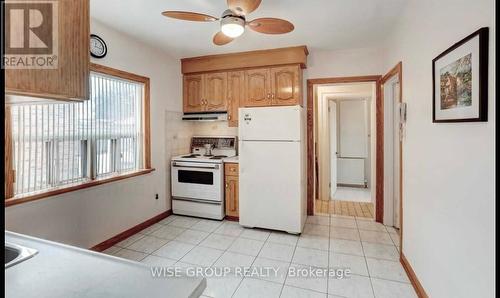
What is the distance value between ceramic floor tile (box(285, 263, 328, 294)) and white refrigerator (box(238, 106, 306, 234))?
31.2 inches

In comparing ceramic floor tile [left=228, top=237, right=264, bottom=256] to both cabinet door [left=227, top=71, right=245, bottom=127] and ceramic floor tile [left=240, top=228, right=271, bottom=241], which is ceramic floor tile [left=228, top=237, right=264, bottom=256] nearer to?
ceramic floor tile [left=240, top=228, right=271, bottom=241]

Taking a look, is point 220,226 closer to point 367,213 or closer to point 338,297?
point 338,297

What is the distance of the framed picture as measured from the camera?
3.91ft

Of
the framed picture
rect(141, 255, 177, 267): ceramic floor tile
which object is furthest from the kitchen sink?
the framed picture

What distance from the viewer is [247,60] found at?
11.9ft

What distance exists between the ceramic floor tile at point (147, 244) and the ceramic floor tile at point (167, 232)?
0.30ft

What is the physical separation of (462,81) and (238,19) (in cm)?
159

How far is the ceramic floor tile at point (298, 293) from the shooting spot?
2002 mm

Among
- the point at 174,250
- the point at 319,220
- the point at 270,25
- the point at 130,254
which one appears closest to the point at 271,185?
the point at 319,220

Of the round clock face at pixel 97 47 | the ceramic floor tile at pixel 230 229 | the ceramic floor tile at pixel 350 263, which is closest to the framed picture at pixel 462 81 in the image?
the ceramic floor tile at pixel 350 263

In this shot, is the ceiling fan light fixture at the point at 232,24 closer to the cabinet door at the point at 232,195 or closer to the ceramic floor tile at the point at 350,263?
the cabinet door at the point at 232,195

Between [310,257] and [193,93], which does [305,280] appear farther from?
[193,93]

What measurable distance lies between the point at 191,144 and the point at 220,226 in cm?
155

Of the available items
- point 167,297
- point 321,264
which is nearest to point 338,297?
point 321,264
